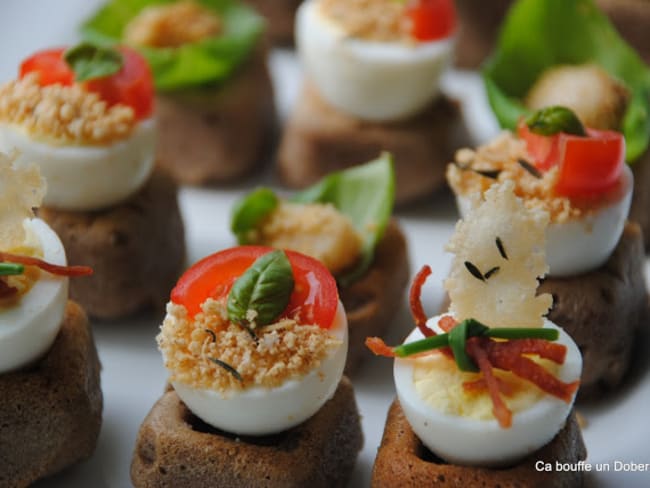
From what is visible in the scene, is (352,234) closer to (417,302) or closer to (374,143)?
(374,143)

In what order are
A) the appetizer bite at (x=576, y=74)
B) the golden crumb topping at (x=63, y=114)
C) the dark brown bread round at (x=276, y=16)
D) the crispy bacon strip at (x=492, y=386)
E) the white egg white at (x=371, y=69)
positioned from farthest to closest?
the dark brown bread round at (x=276, y=16)
the white egg white at (x=371, y=69)
the appetizer bite at (x=576, y=74)
the golden crumb topping at (x=63, y=114)
the crispy bacon strip at (x=492, y=386)

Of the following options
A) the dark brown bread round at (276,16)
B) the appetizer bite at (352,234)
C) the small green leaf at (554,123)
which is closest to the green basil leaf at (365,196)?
the appetizer bite at (352,234)

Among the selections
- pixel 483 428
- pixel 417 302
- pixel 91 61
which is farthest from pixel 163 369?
pixel 483 428

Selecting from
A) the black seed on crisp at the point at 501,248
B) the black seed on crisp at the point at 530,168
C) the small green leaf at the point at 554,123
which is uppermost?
the black seed on crisp at the point at 501,248

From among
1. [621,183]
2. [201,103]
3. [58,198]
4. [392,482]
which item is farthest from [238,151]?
[392,482]

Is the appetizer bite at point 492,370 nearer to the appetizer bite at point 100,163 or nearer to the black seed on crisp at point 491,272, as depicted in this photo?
the black seed on crisp at point 491,272

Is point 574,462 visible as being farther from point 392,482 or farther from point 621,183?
point 621,183
